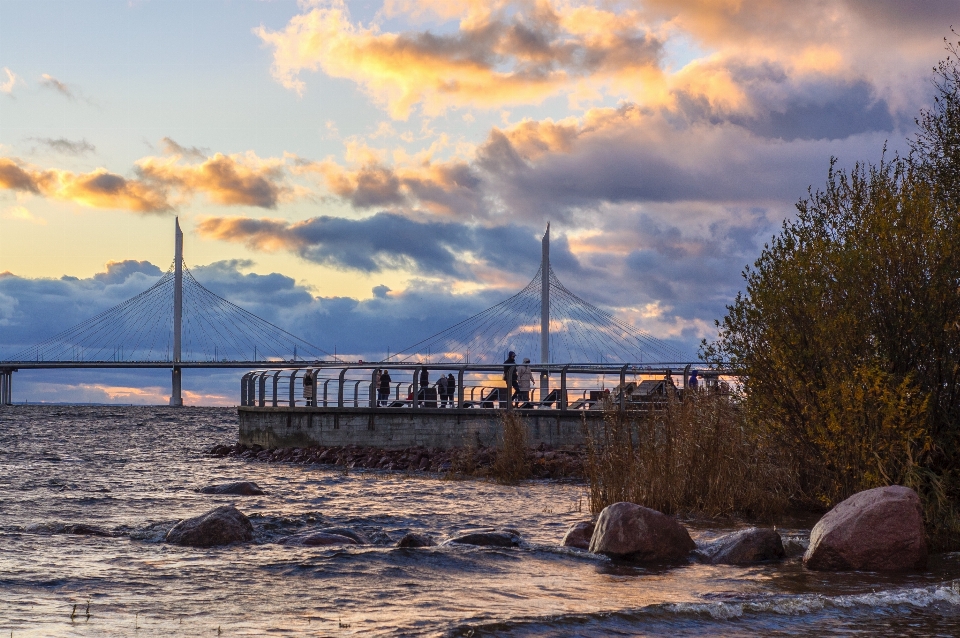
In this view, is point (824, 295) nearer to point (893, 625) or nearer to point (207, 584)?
point (893, 625)

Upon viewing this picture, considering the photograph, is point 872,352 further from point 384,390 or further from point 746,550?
point 384,390

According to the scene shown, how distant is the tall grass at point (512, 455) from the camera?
20.9 m

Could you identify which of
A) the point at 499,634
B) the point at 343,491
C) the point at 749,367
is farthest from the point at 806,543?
A: the point at 343,491

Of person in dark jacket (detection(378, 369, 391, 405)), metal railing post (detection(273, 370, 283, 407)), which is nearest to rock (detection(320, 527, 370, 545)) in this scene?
person in dark jacket (detection(378, 369, 391, 405))

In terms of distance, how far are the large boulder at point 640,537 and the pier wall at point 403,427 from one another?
12054 mm

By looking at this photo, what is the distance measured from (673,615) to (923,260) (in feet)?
22.7

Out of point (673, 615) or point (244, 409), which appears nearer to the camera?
point (673, 615)

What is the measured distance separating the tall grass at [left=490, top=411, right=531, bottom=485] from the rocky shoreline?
192mm

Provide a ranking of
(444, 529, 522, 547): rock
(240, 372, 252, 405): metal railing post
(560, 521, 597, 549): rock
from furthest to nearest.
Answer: (240, 372, 252, 405): metal railing post → (444, 529, 522, 547): rock → (560, 521, 597, 549): rock

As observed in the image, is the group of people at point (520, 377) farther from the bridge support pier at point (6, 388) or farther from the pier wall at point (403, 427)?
the bridge support pier at point (6, 388)

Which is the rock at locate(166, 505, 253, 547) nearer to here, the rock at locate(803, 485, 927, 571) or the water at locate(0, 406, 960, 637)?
the water at locate(0, 406, 960, 637)

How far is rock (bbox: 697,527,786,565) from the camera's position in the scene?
10.6m

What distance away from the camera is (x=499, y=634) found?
7.20m

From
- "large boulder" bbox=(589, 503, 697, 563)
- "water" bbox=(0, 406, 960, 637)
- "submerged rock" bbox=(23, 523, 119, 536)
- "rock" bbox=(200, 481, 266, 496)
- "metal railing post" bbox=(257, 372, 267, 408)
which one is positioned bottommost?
"rock" bbox=(200, 481, 266, 496)
